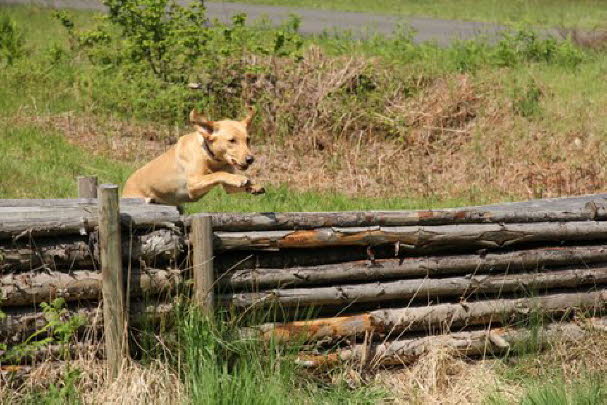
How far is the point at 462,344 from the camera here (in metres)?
6.41

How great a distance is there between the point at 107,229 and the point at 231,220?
775 mm

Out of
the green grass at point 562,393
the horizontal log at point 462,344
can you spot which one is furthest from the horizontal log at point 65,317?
the green grass at point 562,393

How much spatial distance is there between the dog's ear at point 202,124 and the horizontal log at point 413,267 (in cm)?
149

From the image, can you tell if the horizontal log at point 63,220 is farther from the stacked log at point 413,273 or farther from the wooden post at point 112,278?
the stacked log at point 413,273

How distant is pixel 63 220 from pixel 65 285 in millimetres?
360

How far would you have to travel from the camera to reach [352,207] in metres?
9.16

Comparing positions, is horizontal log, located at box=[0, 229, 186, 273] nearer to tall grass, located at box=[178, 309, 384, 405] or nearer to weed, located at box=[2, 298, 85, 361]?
weed, located at box=[2, 298, 85, 361]

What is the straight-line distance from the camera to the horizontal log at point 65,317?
537 cm

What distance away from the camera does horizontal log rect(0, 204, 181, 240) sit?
5.32 m

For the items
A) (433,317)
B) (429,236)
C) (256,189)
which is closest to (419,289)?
(433,317)

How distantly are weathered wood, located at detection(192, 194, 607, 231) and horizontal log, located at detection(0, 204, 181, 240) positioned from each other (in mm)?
202

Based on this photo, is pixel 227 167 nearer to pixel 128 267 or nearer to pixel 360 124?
pixel 128 267

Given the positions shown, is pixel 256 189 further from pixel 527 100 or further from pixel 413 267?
pixel 527 100

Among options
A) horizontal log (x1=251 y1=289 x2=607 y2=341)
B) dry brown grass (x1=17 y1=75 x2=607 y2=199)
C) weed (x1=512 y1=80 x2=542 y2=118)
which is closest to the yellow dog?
horizontal log (x1=251 y1=289 x2=607 y2=341)
